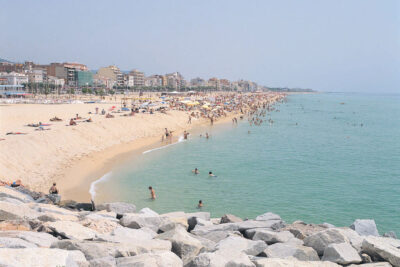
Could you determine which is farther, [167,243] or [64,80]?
[64,80]

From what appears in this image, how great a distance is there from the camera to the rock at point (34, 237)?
6.02 metres

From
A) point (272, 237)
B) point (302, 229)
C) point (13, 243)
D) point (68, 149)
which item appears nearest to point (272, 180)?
point (302, 229)

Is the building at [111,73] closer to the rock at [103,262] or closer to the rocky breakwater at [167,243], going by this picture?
the rocky breakwater at [167,243]

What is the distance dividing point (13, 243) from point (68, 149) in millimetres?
16722

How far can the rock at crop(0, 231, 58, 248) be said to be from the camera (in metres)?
6.02

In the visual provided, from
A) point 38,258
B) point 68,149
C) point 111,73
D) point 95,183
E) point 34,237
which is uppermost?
point 111,73

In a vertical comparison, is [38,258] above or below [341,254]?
above

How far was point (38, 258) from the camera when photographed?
4.81 m

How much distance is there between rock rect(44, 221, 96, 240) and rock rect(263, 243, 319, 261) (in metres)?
3.70

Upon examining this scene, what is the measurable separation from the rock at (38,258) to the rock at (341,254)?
4464 millimetres

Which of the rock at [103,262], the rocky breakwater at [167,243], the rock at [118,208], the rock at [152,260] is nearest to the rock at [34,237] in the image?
the rocky breakwater at [167,243]

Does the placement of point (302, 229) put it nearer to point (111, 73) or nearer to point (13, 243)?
point (13, 243)

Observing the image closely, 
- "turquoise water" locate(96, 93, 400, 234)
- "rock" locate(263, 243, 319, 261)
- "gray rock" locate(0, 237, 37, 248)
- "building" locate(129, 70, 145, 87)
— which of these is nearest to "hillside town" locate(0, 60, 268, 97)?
"building" locate(129, 70, 145, 87)

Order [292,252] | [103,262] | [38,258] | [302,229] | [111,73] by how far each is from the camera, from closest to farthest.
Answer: [38,258] → [103,262] → [292,252] → [302,229] → [111,73]
